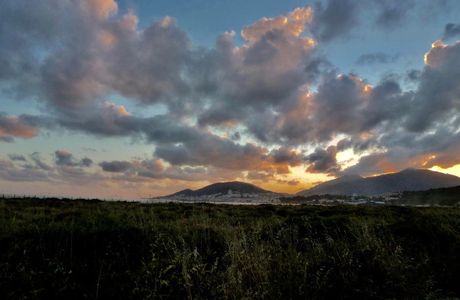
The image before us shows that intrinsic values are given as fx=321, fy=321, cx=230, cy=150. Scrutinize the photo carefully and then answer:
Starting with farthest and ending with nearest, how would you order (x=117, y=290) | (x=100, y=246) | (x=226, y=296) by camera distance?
(x=100, y=246) → (x=117, y=290) → (x=226, y=296)

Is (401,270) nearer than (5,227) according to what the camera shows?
Yes

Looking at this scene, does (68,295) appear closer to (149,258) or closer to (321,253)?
(149,258)

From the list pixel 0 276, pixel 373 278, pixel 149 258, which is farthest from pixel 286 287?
pixel 0 276

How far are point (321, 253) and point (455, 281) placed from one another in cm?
296

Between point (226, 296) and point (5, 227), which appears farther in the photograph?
point (5, 227)

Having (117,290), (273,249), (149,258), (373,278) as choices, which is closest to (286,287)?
(373,278)

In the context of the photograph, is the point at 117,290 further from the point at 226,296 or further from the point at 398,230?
the point at 398,230

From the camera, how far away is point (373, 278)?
660cm

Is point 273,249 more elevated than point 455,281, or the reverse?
point 273,249

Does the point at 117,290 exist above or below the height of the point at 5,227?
below

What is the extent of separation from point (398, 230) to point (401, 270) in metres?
6.65

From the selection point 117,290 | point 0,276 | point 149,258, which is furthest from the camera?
point 149,258

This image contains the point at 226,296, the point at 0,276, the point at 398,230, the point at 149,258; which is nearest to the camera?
the point at 226,296

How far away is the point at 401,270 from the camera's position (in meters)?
6.61
